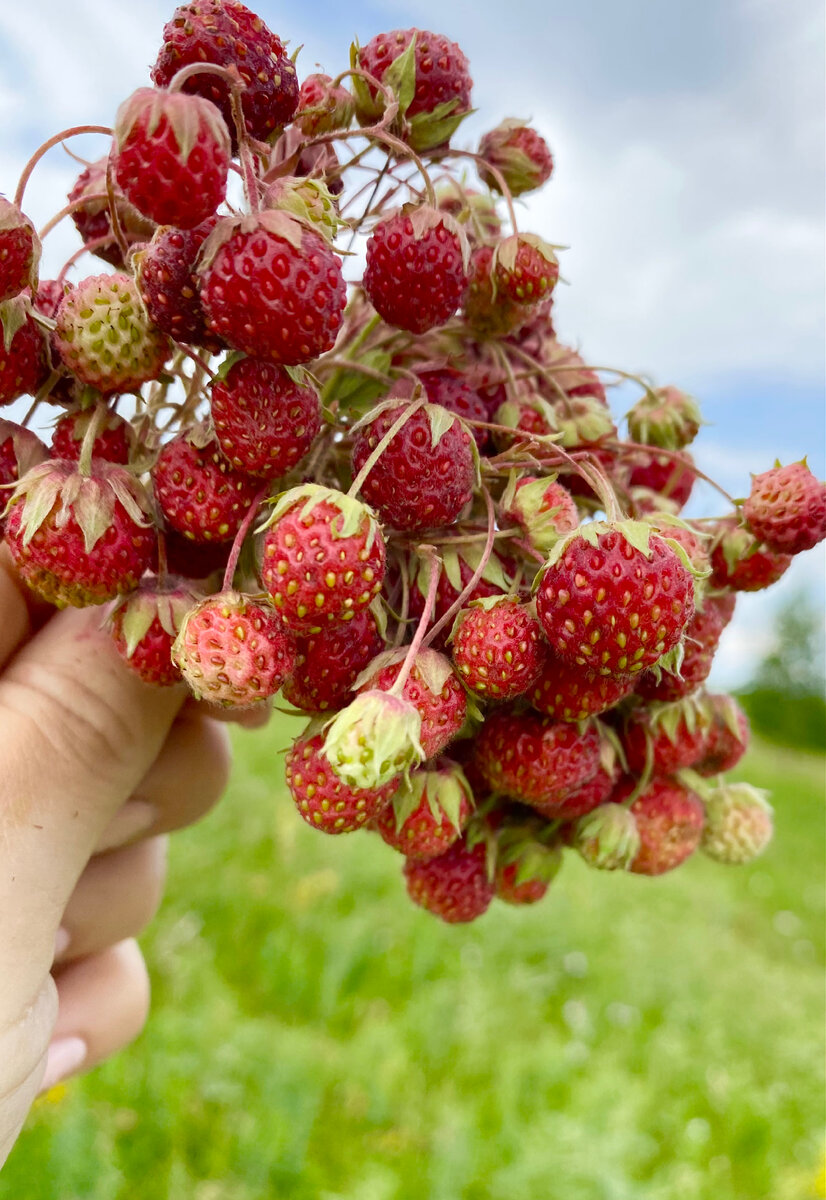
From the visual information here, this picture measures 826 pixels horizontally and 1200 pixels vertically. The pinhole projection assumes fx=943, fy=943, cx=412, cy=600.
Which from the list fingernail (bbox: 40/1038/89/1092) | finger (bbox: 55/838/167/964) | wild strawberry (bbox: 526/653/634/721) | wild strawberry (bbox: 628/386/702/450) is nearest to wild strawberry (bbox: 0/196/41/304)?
wild strawberry (bbox: 526/653/634/721)

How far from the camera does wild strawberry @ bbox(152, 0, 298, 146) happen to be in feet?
1.94

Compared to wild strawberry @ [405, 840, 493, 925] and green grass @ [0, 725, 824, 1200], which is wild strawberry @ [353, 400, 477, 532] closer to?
wild strawberry @ [405, 840, 493, 925]

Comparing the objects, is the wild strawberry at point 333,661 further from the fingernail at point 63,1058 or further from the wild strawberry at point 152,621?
Result: the fingernail at point 63,1058

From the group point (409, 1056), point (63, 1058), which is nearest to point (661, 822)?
point (63, 1058)

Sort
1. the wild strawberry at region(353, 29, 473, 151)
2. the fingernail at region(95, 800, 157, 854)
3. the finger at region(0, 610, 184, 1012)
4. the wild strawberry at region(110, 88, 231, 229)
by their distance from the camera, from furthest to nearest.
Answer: the fingernail at region(95, 800, 157, 854) < the finger at region(0, 610, 184, 1012) < the wild strawberry at region(353, 29, 473, 151) < the wild strawberry at region(110, 88, 231, 229)

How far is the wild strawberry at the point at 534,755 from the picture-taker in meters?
0.73

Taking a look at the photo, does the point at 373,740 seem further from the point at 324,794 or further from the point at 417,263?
the point at 417,263

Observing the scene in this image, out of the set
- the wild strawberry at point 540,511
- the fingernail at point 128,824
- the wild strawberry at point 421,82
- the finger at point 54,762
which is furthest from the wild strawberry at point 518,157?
the fingernail at point 128,824

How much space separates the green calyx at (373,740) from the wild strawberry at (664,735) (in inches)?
13.2

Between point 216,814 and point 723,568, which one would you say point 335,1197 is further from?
point 216,814

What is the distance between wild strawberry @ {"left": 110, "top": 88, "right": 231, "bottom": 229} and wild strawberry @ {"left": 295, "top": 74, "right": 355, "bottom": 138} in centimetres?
18

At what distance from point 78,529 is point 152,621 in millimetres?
91

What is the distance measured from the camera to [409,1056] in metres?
2.21

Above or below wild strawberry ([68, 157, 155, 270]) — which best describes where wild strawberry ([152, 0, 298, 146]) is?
above
